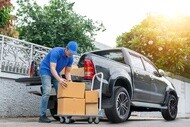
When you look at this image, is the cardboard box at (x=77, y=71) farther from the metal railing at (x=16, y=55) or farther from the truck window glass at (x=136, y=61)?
the metal railing at (x=16, y=55)

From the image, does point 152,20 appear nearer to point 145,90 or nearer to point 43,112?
point 145,90

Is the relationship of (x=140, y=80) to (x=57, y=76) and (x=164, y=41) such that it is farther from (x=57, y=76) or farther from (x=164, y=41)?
(x=164, y=41)

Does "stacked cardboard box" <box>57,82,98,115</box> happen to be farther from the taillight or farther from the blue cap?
the blue cap

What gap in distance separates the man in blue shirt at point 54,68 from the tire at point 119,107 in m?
1.06

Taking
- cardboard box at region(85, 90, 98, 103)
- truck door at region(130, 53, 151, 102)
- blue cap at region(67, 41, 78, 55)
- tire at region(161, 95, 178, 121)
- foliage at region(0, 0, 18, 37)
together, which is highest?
foliage at region(0, 0, 18, 37)

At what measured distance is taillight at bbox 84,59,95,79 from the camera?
25.6ft

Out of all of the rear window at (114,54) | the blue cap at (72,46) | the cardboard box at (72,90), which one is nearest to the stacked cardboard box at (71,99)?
the cardboard box at (72,90)

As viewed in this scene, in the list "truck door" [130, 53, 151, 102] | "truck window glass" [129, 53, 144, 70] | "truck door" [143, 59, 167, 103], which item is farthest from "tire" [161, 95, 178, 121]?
"truck window glass" [129, 53, 144, 70]

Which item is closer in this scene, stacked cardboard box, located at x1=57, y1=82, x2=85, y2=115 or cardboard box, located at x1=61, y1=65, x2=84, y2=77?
stacked cardboard box, located at x1=57, y1=82, x2=85, y2=115

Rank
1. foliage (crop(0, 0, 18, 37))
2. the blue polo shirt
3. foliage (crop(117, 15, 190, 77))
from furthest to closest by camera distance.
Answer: foliage (crop(117, 15, 190, 77)), foliage (crop(0, 0, 18, 37)), the blue polo shirt

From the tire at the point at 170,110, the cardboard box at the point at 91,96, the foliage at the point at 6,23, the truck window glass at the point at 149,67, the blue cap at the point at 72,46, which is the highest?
the foliage at the point at 6,23

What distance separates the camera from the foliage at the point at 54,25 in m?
15.5

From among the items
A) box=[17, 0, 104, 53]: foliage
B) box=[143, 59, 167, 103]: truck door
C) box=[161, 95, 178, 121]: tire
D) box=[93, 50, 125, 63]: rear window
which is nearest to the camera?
box=[93, 50, 125, 63]: rear window

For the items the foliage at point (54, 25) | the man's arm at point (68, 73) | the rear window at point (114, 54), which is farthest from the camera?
the foliage at point (54, 25)
